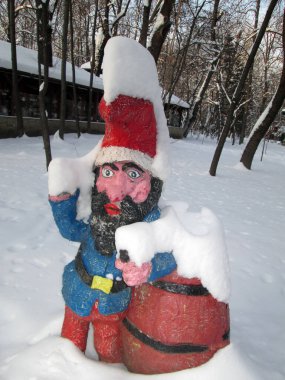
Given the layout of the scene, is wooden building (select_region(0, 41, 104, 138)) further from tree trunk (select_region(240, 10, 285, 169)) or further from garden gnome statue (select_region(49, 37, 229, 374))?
garden gnome statue (select_region(49, 37, 229, 374))

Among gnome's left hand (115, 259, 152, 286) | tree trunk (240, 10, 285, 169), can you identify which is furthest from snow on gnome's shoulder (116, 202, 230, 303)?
tree trunk (240, 10, 285, 169)

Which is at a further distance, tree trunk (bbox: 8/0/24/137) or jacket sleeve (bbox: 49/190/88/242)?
tree trunk (bbox: 8/0/24/137)

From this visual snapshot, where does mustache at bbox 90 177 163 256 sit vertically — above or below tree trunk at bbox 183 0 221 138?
below

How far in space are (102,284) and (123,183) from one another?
1.54 ft

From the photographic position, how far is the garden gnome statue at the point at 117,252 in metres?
1.32

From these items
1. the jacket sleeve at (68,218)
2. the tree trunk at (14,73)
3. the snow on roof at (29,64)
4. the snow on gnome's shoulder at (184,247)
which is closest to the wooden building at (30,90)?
the snow on roof at (29,64)

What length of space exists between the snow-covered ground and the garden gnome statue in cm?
8

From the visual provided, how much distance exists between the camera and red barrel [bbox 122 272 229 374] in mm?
1310

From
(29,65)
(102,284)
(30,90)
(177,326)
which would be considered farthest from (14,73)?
(177,326)

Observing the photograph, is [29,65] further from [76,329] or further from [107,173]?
[76,329]

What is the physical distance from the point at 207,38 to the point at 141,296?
16.0 metres

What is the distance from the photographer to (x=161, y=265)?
1.31m

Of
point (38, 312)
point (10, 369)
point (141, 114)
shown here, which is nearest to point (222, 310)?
point (141, 114)

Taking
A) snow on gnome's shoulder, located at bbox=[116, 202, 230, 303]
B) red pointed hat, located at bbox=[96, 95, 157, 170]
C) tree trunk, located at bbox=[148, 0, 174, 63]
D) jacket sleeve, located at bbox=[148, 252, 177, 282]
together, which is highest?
tree trunk, located at bbox=[148, 0, 174, 63]
